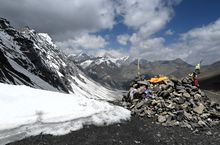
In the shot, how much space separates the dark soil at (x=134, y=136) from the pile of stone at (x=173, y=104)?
1.05 m

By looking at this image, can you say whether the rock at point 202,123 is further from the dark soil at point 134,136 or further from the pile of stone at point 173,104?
the dark soil at point 134,136

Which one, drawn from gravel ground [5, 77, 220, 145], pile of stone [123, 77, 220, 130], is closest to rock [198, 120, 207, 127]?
pile of stone [123, 77, 220, 130]

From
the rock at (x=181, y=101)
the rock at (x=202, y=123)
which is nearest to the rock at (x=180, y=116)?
the rock at (x=202, y=123)

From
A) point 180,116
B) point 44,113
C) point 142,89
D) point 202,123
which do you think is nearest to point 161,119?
point 180,116

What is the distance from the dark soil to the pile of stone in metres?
1.05

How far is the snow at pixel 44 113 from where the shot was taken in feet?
66.1

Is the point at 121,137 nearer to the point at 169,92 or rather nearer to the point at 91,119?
the point at 91,119

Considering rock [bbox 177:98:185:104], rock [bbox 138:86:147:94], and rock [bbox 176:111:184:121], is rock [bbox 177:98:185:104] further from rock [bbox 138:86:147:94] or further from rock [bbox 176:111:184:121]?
rock [bbox 138:86:147:94]

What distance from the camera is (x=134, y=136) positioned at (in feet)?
70.1

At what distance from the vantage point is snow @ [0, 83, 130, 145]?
66.1ft

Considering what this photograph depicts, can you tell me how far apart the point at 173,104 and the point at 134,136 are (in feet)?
24.5

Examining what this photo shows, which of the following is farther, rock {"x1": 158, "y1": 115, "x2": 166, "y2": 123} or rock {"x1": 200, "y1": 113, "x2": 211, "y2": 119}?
rock {"x1": 200, "y1": 113, "x2": 211, "y2": 119}

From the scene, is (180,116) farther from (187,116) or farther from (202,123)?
(202,123)

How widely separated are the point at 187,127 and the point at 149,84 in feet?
26.2
